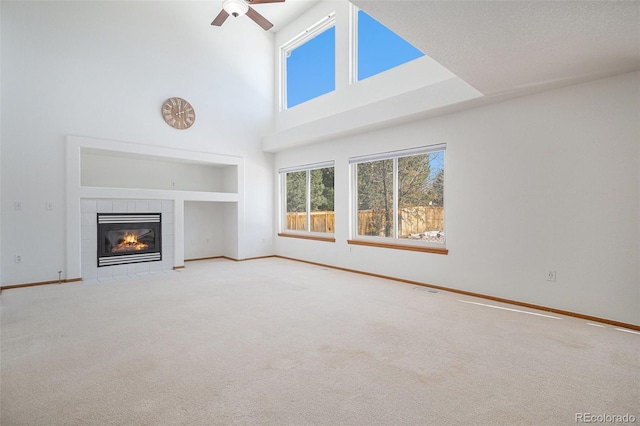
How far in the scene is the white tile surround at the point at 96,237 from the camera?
16.5ft

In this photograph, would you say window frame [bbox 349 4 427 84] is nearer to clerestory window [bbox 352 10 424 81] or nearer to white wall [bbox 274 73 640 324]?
clerestory window [bbox 352 10 424 81]

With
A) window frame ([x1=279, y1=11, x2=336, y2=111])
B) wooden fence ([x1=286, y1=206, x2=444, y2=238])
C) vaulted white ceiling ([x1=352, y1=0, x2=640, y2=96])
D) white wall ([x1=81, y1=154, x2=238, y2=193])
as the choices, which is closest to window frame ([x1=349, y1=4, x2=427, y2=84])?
window frame ([x1=279, y1=11, x2=336, y2=111])

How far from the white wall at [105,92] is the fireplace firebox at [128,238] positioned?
1.85ft

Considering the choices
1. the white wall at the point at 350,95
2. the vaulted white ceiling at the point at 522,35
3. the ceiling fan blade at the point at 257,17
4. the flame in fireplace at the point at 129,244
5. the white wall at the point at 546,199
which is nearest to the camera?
the vaulted white ceiling at the point at 522,35

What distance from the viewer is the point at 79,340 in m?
2.71

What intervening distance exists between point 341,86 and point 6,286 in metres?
5.91

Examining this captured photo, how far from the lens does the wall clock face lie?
5.84 metres

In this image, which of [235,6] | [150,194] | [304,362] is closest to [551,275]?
[304,362]

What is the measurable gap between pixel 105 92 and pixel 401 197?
500 centimetres

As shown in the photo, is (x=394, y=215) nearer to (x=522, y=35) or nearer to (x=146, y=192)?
(x=522, y=35)

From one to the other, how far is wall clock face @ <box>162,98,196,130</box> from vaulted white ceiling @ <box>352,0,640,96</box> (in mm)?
4758

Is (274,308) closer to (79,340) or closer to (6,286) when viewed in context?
(79,340)

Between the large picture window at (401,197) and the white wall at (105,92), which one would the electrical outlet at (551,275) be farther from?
the white wall at (105,92)

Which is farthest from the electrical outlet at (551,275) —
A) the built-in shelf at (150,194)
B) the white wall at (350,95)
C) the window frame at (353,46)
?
the built-in shelf at (150,194)
